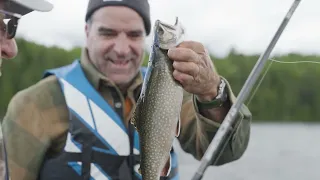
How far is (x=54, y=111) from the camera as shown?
4.80m

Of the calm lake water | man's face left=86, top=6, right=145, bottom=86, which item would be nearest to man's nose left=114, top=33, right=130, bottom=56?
man's face left=86, top=6, right=145, bottom=86

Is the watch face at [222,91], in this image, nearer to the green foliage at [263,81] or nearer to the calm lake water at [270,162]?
the calm lake water at [270,162]

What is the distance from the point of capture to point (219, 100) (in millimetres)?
3893

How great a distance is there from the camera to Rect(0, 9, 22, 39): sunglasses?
3.12m

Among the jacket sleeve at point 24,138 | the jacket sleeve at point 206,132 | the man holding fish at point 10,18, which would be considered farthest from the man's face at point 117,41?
the man holding fish at point 10,18

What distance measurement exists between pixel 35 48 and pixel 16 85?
3.21 metres

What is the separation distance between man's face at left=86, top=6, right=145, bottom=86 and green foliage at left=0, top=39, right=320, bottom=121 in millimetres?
25181

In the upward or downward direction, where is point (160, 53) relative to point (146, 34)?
upward

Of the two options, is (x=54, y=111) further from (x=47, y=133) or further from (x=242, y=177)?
(x=242, y=177)

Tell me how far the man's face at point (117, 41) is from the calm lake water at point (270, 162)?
248 inches

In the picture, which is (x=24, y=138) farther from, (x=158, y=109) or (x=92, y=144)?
(x=158, y=109)

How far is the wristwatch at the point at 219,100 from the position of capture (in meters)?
3.87

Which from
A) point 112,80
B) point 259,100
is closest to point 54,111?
point 112,80

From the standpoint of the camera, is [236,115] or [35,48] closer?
[236,115]
